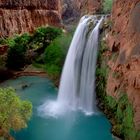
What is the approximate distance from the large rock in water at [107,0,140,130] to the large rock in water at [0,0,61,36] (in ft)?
62.8

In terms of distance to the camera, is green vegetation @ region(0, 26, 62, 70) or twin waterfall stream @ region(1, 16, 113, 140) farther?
green vegetation @ region(0, 26, 62, 70)

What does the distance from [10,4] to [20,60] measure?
10545mm

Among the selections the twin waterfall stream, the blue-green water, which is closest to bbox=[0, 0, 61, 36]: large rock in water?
the twin waterfall stream

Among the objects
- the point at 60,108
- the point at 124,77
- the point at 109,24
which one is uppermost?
the point at 109,24

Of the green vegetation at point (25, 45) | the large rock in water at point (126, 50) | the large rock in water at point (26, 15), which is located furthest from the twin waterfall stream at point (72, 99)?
the large rock in water at point (26, 15)

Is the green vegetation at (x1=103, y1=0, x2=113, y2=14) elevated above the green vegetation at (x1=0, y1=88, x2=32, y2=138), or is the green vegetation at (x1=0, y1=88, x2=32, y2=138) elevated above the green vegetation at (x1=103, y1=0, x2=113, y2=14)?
the green vegetation at (x1=103, y1=0, x2=113, y2=14)

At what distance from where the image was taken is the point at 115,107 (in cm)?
1800

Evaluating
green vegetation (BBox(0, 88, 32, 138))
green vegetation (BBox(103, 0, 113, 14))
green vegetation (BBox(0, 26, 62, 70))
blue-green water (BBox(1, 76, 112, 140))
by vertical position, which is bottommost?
blue-green water (BBox(1, 76, 112, 140))

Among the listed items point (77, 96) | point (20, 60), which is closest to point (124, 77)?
point (77, 96)

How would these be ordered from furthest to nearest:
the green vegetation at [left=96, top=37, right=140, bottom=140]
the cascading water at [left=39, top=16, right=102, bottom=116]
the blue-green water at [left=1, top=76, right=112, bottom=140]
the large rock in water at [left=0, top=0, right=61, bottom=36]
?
1. the large rock in water at [left=0, top=0, right=61, bottom=36]
2. the cascading water at [left=39, top=16, right=102, bottom=116]
3. the blue-green water at [left=1, top=76, right=112, bottom=140]
4. the green vegetation at [left=96, top=37, right=140, bottom=140]

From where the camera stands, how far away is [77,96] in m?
22.6

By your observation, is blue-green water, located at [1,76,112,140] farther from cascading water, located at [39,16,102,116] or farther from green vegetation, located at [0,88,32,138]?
green vegetation, located at [0,88,32,138]

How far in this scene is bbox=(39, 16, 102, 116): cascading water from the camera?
70.4 feet

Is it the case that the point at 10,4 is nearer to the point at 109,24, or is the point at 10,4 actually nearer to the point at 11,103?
the point at 109,24
